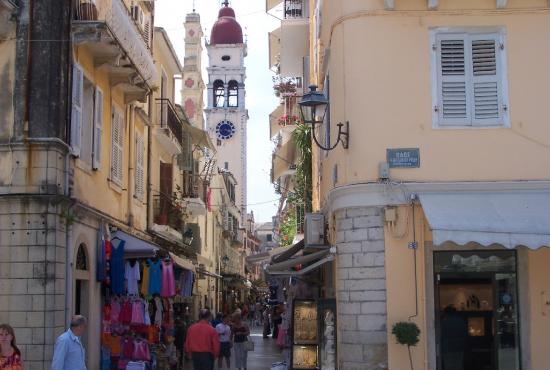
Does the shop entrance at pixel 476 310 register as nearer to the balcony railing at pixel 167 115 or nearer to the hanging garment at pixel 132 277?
the hanging garment at pixel 132 277

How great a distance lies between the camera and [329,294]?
17.0 m

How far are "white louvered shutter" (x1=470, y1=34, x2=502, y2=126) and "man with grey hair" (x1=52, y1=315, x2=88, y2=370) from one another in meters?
6.88

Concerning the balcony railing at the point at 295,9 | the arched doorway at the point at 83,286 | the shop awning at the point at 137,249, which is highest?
the balcony railing at the point at 295,9

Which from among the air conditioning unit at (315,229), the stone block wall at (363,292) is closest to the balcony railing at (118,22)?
the air conditioning unit at (315,229)

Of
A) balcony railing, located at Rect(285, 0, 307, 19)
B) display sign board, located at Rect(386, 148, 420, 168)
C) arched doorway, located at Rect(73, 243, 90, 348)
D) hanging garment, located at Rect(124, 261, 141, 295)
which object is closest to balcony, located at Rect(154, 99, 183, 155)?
balcony railing, located at Rect(285, 0, 307, 19)

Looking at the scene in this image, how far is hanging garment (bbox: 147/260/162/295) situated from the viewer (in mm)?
17219

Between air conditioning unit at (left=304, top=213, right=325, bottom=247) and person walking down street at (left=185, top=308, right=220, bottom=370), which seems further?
air conditioning unit at (left=304, top=213, right=325, bottom=247)

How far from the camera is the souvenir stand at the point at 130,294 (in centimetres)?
1570

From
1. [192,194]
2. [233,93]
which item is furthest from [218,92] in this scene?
[192,194]

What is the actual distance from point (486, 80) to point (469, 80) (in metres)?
0.27

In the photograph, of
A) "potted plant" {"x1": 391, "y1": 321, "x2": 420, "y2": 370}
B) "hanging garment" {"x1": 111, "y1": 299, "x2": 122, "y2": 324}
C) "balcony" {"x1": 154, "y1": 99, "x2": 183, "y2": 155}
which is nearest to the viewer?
"potted plant" {"x1": 391, "y1": 321, "x2": 420, "y2": 370}

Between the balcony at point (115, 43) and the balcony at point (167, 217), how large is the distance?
5.71 meters

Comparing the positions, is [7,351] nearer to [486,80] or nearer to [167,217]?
[486,80]

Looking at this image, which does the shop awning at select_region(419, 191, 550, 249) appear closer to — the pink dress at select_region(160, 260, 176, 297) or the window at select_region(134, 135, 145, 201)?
the pink dress at select_region(160, 260, 176, 297)
